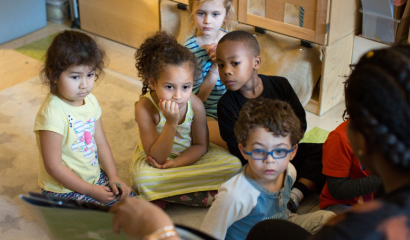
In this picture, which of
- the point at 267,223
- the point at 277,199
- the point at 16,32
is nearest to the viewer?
the point at 267,223

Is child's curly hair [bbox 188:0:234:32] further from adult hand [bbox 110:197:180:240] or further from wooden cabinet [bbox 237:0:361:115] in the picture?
adult hand [bbox 110:197:180:240]

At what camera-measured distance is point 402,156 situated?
24.2 inches

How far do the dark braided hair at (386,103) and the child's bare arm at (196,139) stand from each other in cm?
97

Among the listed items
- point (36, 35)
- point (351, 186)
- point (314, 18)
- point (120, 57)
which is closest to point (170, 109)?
point (351, 186)

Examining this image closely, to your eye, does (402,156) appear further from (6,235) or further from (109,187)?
(6,235)

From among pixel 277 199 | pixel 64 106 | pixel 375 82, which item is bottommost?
pixel 277 199

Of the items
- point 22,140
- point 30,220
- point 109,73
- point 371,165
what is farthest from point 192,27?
point 371,165

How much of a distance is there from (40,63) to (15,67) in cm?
15

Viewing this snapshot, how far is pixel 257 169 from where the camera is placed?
1.13m

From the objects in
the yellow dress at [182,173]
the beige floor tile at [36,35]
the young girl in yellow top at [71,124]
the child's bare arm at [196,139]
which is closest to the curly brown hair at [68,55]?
the young girl in yellow top at [71,124]

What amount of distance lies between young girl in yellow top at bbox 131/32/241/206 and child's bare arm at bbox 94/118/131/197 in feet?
0.21

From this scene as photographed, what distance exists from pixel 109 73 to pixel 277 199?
5.33 feet

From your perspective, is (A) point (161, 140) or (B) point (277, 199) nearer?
(B) point (277, 199)

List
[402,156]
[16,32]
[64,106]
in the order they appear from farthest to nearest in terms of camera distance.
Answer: [16,32] < [64,106] < [402,156]
